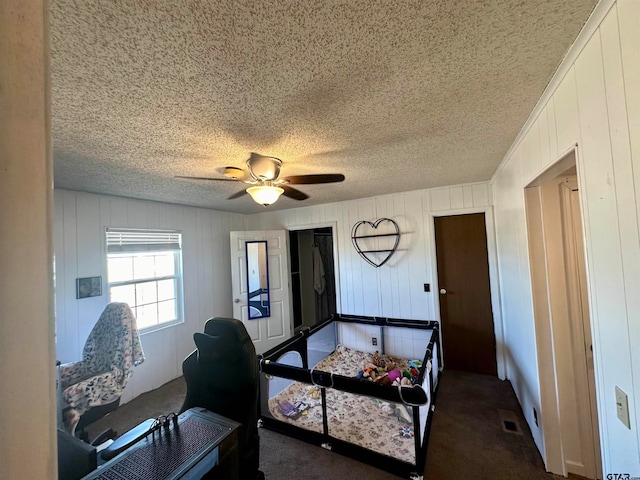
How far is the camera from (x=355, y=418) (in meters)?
2.27

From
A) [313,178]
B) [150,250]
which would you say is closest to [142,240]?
[150,250]

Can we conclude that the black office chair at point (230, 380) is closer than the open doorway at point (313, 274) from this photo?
Yes

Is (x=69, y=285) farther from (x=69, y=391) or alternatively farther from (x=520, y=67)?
(x=520, y=67)

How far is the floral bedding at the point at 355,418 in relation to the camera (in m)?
1.95

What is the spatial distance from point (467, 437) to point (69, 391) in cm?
312

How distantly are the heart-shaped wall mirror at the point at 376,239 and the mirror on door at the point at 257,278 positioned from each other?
1.49m

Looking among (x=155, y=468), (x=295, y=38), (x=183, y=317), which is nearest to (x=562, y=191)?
(x=295, y=38)

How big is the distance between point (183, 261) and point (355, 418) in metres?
2.89

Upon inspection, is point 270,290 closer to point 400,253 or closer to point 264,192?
point 400,253

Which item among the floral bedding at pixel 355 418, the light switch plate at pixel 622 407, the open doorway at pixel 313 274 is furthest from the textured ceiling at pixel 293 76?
the open doorway at pixel 313 274

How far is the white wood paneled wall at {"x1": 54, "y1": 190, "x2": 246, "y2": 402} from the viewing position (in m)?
2.51

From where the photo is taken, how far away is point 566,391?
1617mm

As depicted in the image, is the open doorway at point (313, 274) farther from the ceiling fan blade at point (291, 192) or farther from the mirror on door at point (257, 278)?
the ceiling fan blade at point (291, 192)

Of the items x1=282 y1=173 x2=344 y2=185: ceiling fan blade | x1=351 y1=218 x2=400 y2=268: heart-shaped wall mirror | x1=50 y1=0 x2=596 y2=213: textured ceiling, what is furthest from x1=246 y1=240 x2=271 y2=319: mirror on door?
x1=282 y1=173 x2=344 y2=185: ceiling fan blade
